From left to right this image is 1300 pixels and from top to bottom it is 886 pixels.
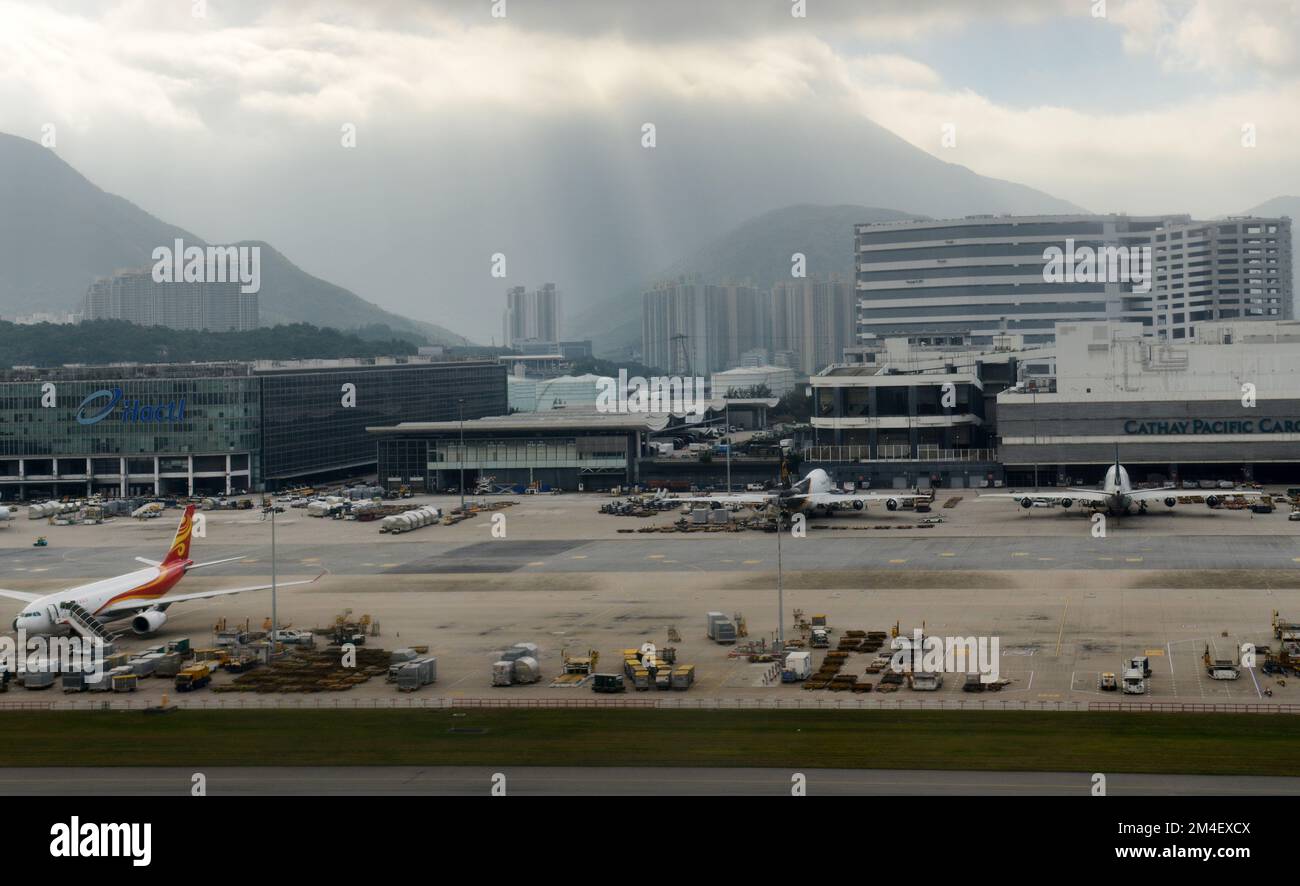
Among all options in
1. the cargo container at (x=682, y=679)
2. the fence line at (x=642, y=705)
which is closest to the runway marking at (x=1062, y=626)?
the fence line at (x=642, y=705)

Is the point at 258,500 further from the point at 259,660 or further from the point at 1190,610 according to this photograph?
the point at 1190,610

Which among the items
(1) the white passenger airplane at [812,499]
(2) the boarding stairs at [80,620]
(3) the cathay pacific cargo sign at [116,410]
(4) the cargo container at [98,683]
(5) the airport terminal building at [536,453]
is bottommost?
(4) the cargo container at [98,683]

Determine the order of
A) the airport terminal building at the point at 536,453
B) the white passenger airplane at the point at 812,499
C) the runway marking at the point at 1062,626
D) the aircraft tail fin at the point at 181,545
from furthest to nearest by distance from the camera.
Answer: the airport terminal building at the point at 536,453
the white passenger airplane at the point at 812,499
the aircraft tail fin at the point at 181,545
the runway marking at the point at 1062,626

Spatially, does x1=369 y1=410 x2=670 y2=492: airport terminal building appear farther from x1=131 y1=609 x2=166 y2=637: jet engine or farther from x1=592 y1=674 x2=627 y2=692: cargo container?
x1=592 y1=674 x2=627 y2=692: cargo container

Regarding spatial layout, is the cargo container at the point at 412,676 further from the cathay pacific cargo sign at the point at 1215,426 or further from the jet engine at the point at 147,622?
the cathay pacific cargo sign at the point at 1215,426

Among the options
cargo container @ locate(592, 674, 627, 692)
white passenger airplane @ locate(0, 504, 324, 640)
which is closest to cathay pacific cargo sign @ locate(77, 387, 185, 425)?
white passenger airplane @ locate(0, 504, 324, 640)
